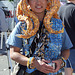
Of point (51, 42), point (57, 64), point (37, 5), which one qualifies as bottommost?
point (57, 64)

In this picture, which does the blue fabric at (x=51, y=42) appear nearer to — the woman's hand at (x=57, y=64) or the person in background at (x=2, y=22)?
the woman's hand at (x=57, y=64)

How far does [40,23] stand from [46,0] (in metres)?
0.22

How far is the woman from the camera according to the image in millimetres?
1539

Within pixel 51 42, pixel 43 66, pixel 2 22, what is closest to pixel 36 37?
pixel 51 42

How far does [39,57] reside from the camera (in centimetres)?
157

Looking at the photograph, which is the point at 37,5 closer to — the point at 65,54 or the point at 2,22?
the point at 65,54

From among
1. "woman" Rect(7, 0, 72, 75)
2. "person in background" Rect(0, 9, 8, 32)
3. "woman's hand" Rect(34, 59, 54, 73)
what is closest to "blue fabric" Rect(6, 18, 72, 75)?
"woman" Rect(7, 0, 72, 75)

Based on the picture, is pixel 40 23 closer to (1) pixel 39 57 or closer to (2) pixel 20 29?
(2) pixel 20 29

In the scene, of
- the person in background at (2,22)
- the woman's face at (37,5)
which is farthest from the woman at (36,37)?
the person in background at (2,22)

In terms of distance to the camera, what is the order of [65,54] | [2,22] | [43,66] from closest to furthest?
[43,66] → [65,54] → [2,22]

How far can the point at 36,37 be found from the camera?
159cm

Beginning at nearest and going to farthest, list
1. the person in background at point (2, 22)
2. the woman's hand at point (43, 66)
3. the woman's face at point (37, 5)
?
1. the woman's hand at point (43, 66)
2. the woman's face at point (37, 5)
3. the person in background at point (2, 22)

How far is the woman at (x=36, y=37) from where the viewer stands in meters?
1.54

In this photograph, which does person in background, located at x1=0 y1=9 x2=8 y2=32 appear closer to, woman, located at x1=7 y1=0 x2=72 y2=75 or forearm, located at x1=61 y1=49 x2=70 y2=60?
woman, located at x1=7 y1=0 x2=72 y2=75
